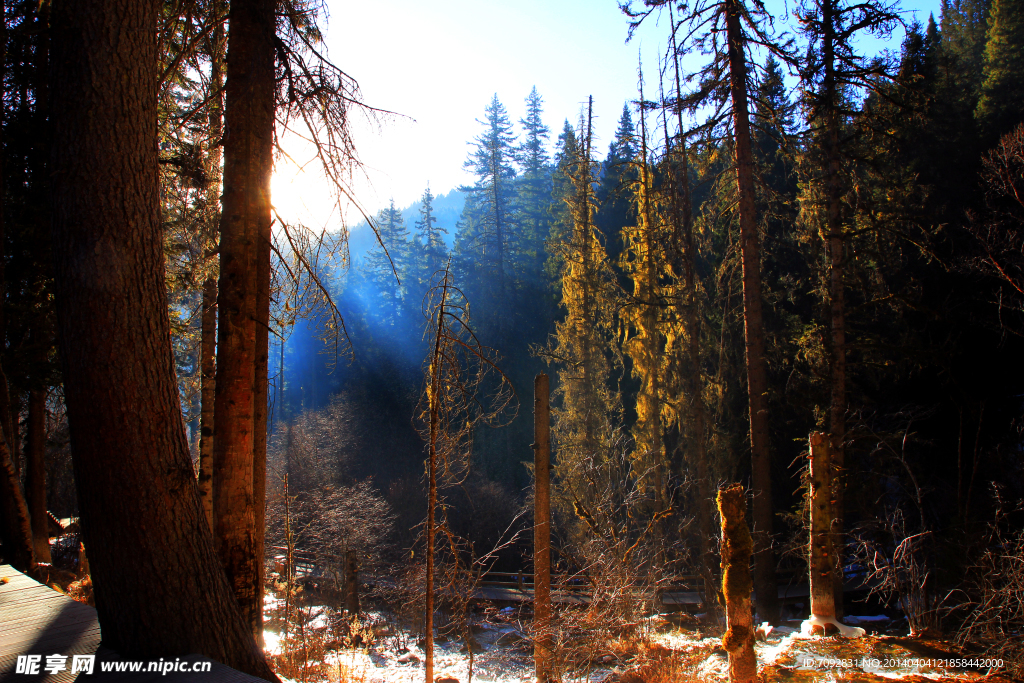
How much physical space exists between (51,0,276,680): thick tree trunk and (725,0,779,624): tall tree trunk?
28.1 ft

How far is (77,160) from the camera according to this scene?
2824 mm

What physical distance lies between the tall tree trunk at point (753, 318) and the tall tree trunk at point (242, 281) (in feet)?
26.2

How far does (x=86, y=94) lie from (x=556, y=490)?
15637 millimetres


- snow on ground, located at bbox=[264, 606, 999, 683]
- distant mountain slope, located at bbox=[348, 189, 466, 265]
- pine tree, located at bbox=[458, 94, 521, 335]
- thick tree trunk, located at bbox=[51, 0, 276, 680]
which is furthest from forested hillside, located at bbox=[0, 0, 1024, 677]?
distant mountain slope, located at bbox=[348, 189, 466, 265]

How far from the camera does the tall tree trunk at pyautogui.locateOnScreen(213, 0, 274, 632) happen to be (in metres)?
4.00

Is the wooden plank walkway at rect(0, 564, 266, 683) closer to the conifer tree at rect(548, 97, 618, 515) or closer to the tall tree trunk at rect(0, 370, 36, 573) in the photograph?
the tall tree trunk at rect(0, 370, 36, 573)

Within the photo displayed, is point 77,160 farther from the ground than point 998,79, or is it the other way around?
point 998,79

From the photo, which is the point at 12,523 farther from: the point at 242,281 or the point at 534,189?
the point at 534,189

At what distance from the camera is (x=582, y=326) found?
17.4m

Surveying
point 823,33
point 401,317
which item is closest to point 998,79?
point 823,33

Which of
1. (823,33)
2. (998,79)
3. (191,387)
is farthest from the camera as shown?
(998,79)

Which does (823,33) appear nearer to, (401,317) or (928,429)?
(928,429)

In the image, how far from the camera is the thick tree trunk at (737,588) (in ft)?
17.7

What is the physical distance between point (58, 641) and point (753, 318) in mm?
9569
